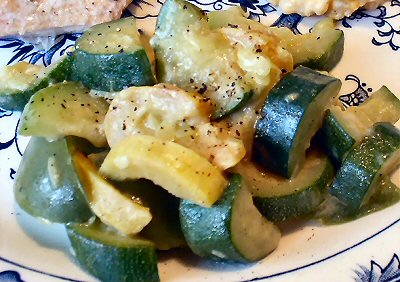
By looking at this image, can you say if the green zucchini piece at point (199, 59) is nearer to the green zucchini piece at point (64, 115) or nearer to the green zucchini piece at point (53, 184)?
the green zucchini piece at point (64, 115)

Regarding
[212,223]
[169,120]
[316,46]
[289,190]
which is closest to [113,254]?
[212,223]

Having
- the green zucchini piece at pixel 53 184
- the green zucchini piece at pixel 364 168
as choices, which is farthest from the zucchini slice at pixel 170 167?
the green zucchini piece at pixel 364 168

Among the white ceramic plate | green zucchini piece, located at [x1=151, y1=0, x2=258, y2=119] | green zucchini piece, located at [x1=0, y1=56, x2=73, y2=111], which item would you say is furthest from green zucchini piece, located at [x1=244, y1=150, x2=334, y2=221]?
green zucchini piece, located at [x1=0, y1=56, x2=73, y2=111]

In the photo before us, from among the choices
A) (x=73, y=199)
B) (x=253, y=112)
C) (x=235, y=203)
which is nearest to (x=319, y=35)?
(x=253, y=112)

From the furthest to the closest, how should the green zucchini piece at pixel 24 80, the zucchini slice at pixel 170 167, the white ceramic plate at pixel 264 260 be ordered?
the green zucchini piece at pixel 24 80 < the white ceramic plate at pixel 264 260 < the zucchini slice at pixel 170 167

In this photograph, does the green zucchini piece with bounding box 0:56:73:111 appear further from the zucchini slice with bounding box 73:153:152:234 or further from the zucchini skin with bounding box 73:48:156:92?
A: the zucchini slice with bounding box 73:153:152:234

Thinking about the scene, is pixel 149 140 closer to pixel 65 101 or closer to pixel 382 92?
pixel 65 101

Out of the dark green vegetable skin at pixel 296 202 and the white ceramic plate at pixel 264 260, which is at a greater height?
the dark green vegetable skin at pixel 296 202
